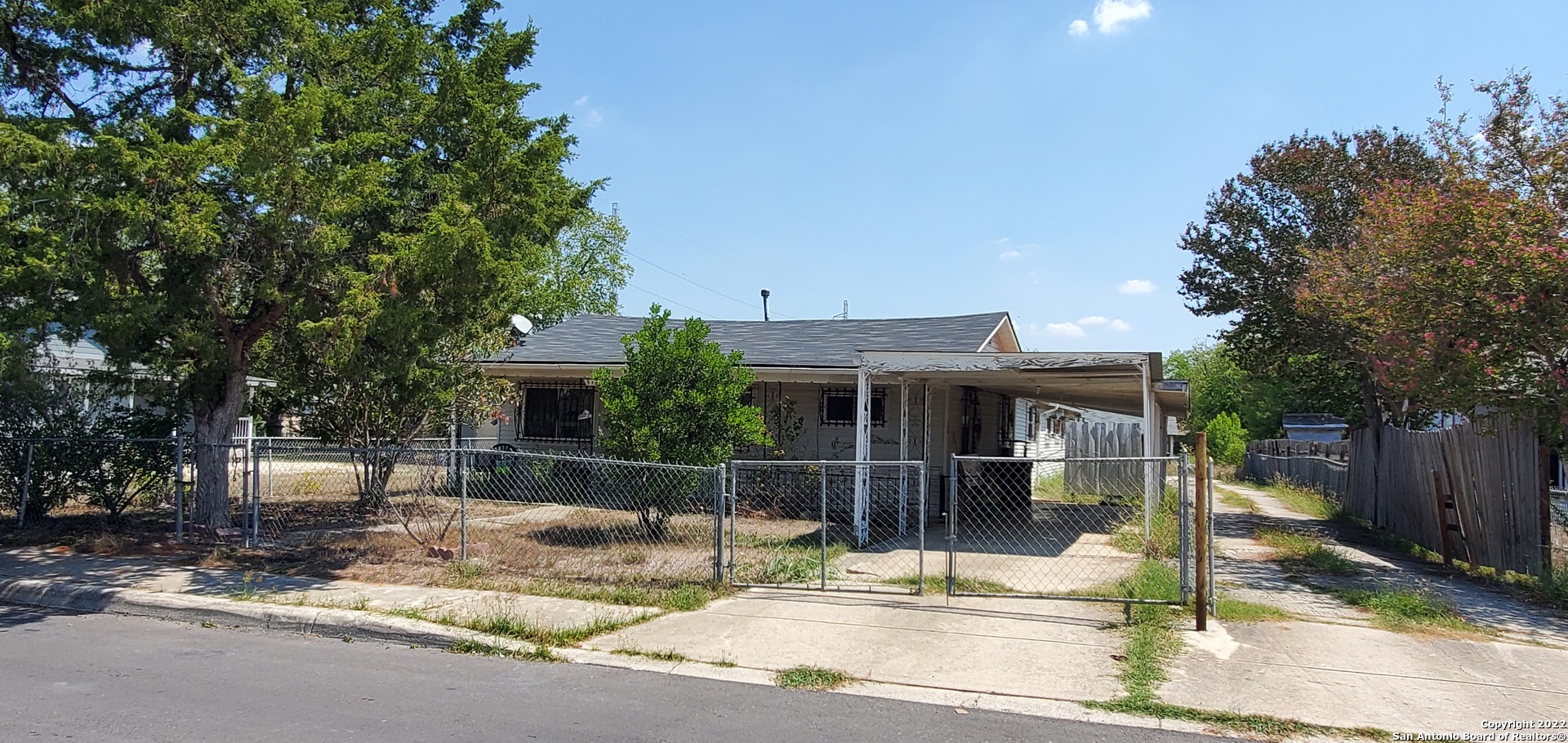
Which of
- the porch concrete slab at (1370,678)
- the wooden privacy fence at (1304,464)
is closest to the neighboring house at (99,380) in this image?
the porch concrete slab at (1370,678)

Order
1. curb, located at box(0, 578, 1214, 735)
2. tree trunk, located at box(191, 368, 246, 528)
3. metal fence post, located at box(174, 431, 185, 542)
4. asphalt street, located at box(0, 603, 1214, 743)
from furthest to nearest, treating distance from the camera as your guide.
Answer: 1. tree trunk, located at box(191, 368, 246, 528)
2. metal fence post, located at box(174, 431, 185, 542)
3. curb, located at box(0, 578, 1214, 735)
4. asphalt street, located at box(0, 603, 1214, 743)

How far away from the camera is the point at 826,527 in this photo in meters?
11.7

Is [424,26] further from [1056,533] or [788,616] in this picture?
[1056,533]

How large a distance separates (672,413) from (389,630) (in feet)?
13.7

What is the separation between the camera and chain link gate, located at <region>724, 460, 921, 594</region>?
890 centimetres

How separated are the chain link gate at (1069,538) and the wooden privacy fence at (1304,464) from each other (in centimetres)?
557

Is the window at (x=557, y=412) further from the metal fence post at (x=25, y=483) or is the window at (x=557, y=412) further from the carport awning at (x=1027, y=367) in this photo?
the metal fence post at (x=25, y=483)

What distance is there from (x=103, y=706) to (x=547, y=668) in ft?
8.03

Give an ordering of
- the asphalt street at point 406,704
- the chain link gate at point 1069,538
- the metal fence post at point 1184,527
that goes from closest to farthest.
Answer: the asphalt street at point 406,704
the metal fence post at point 1184,527
the chain link gate at point 1069,538

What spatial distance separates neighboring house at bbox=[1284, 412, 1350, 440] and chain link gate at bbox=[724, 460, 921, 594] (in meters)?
33.0

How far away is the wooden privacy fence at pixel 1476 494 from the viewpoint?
9.22 meters

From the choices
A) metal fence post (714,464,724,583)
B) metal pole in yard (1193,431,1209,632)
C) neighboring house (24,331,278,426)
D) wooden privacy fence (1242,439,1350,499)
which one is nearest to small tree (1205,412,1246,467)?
wooden privacy fence (1242,439,1350,499)

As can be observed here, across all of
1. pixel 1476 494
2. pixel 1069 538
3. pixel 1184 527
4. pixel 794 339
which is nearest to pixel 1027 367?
pixel 1184 527

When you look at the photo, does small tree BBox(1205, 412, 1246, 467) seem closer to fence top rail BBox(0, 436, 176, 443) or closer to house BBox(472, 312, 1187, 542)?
house BBox(472, 312, 1187, 542)
